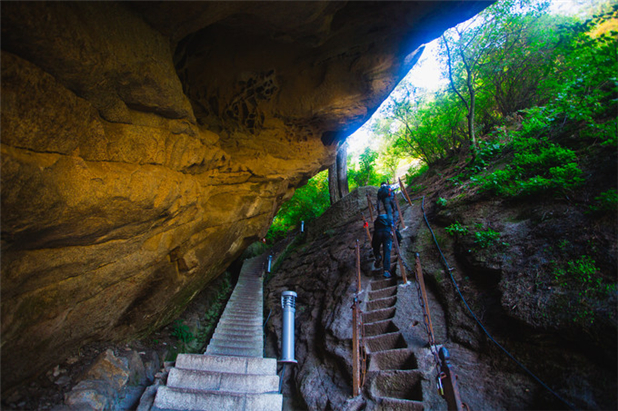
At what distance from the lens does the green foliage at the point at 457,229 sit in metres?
6.10

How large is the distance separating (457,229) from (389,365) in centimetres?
344

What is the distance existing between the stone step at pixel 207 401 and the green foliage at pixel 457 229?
4912mm

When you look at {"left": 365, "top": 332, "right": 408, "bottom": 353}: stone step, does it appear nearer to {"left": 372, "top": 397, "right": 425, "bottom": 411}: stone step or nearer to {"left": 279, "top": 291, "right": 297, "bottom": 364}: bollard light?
{"left": 372, "top": 397, "right": 425, "bottom": 411}: stone step

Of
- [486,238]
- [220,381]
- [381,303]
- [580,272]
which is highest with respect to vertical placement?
[486,238]

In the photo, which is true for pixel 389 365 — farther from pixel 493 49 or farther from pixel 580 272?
pixel 493 49

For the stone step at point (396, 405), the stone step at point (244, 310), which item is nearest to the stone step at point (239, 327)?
the stone step at point (244, 310)

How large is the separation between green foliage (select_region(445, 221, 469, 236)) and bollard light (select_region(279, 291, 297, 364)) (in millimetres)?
3813

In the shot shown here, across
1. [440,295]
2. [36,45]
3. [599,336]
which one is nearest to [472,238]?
[440,295]

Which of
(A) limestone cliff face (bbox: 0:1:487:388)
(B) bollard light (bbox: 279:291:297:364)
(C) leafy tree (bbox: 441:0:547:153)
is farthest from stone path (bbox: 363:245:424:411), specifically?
(C) leafy tree (bbox: 441:0:547:153)

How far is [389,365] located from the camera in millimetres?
4242

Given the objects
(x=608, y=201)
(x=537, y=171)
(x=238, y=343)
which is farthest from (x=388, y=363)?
(x=537, y=171)

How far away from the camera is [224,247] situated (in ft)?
23.6

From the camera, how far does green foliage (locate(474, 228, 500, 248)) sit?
5.33 m

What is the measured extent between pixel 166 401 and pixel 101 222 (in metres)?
2.93
